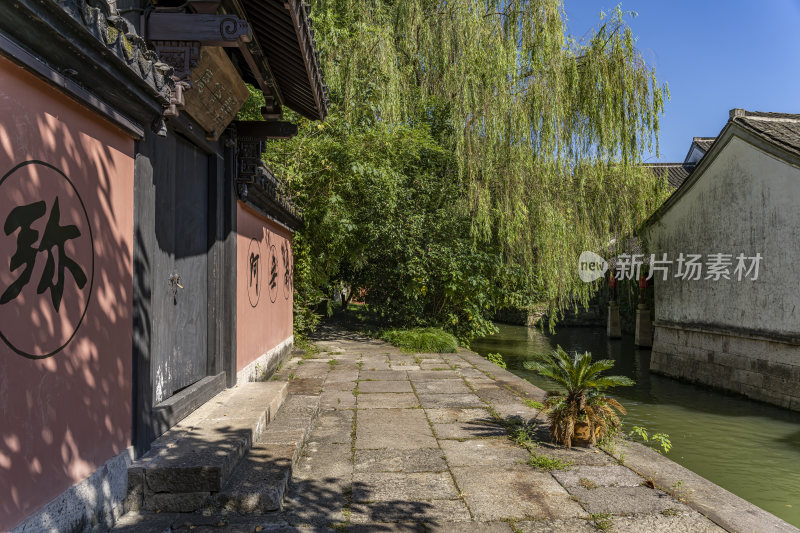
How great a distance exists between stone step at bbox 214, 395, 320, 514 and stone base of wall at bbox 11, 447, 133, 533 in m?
0.52

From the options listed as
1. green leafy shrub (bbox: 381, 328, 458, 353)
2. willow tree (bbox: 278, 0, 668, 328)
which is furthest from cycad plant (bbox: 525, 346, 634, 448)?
willow tree (bbox: 278, 0, 668, 328)

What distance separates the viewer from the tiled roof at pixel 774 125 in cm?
998

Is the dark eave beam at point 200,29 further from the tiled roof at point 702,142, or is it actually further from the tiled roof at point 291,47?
the tiled roof at point 702,142

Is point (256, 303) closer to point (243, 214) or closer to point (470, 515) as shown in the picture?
point (243, 214)

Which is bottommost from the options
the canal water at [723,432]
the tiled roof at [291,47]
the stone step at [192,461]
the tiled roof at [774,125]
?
the canal water at [723,432]

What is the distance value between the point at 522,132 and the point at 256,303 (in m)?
6.99

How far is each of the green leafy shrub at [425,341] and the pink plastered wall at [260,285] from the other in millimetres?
2565

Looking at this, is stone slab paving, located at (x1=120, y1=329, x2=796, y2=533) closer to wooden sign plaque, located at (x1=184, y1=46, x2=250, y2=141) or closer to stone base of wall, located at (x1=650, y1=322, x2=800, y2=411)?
wooden sign plaque, located at (x1=184, y1=46, x2=250, y2=141)

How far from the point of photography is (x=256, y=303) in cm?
671

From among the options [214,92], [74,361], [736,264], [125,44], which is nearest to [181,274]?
[214,92]

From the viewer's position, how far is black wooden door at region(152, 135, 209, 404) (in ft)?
12.7

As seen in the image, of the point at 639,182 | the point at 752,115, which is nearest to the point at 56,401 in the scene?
the point at 639,182

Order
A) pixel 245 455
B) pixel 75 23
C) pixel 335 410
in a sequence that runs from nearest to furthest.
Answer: pixel 75 23
pixel 245 455
pixel 335 410

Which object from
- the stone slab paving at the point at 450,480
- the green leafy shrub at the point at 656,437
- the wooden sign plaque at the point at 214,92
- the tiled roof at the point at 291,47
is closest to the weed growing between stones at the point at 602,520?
the stone slab paving at the point at 450,480
